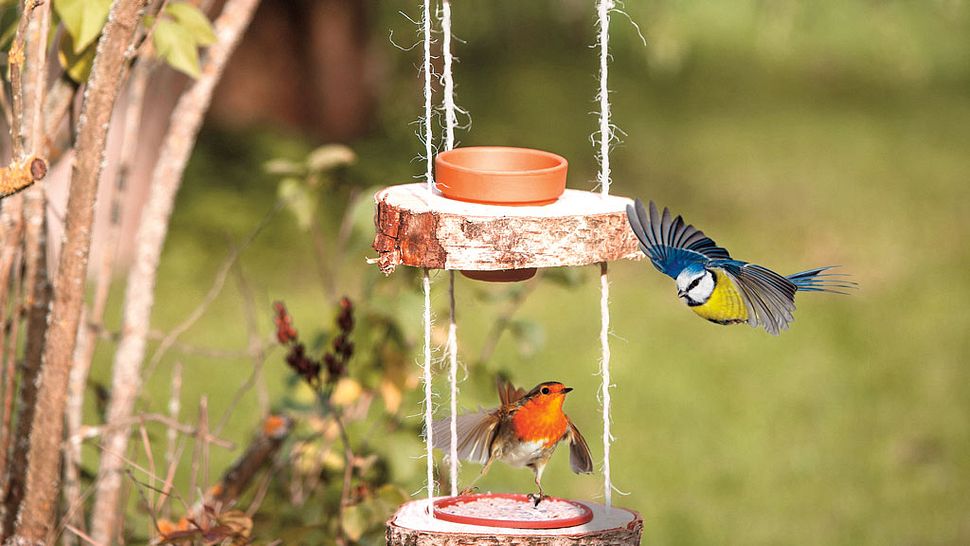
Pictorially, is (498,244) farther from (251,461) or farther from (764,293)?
(251,461)

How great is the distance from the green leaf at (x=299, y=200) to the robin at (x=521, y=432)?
1.34 meters

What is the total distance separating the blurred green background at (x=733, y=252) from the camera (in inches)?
207

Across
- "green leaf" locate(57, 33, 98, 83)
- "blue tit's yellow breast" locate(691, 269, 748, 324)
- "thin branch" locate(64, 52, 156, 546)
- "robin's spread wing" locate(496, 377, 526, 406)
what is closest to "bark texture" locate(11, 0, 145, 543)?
"green leaf" locate(57, 33, 98, 83)

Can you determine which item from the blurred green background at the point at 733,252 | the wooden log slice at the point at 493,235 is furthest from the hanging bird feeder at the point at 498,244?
the blurred green background at the point at 733,252

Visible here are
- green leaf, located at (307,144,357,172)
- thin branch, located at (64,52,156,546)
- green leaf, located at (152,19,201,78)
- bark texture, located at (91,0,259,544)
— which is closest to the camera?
green leaf, located at (152,19,201,78)

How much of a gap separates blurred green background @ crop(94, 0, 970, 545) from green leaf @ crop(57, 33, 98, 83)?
2.95 ft

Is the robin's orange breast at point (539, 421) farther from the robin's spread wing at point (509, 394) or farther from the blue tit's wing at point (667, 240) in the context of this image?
the blue tit's wing at point (667, 240)

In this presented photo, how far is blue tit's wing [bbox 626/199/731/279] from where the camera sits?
2123mm

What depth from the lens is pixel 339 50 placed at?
340 inches

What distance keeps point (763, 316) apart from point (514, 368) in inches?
159

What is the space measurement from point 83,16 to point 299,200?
1183mm

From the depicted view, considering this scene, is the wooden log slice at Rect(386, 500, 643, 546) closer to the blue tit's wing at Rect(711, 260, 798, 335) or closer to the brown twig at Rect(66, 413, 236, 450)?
the blue tit's wing at Rect(711, 260, 798, 335)

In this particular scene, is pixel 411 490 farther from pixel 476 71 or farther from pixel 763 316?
pixel 476 71

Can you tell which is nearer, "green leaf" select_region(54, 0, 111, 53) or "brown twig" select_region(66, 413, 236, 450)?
"green leaf" select_region(54, 0, 111, 53)
